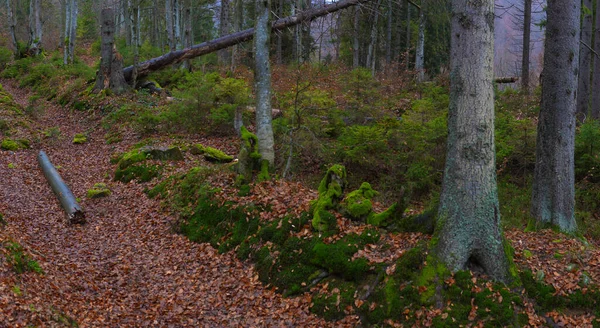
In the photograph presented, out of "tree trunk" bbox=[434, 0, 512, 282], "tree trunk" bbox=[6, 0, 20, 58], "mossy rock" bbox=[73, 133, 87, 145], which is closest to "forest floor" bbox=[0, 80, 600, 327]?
"tree trunk" bbox=[434, 0, 512, 282]

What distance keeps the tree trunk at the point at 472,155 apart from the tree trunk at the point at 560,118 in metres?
2.57

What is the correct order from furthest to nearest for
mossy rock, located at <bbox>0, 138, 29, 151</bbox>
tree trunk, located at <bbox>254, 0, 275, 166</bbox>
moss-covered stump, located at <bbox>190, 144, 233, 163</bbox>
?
mossy rock, located at <bbox>0, 138, 29, 151</bbox> < moss-covered stump, located at <bbox>190, 144, 233, 163</bbox> < tree trunk, located at <bbox>254, 0, 275, 166</bbox>

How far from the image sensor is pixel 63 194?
1095 centimetres

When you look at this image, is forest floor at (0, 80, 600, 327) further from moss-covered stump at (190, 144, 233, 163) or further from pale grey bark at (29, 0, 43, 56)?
pale grey bark at (29, 0, 43, 56)

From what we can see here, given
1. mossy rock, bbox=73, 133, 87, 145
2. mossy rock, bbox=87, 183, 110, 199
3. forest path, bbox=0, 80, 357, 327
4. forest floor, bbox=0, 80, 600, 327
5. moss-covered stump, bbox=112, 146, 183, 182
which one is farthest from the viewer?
mossy rock, bbox=73, 133, 87, 145

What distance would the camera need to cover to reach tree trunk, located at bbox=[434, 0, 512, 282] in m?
5.55

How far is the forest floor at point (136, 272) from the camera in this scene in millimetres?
6117

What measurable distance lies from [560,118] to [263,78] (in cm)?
563

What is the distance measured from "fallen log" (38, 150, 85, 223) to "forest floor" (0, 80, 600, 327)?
190 mm

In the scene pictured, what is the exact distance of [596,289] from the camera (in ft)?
18.7

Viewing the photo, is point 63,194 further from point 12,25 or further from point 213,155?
point 12,25

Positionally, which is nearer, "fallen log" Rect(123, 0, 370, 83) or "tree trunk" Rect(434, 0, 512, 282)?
"tree trunk" Rect(434, 0, 512, 282)

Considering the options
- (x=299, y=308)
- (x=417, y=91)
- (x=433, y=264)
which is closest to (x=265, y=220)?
(x=299, y=308)

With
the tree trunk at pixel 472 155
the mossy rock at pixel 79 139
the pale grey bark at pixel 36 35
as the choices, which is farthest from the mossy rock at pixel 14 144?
the pale grey bark at pixel 36 35
